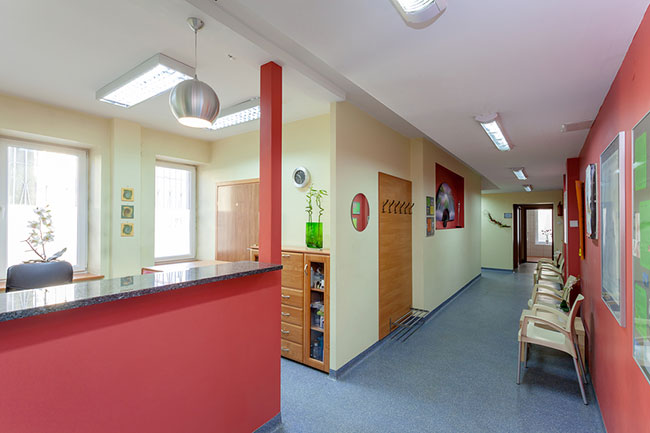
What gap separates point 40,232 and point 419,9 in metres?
4.35

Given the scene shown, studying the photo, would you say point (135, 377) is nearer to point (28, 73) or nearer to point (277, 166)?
point (277, 166)

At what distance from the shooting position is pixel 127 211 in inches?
149

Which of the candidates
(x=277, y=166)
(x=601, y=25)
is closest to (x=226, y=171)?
(x=277, y=166)

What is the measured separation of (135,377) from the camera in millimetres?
1463

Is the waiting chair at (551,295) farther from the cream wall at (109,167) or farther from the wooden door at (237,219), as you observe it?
the cream wall at (109,167)

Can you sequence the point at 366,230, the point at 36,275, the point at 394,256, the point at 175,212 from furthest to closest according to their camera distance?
the point at 175,212, the point at 394,256, the point at 366,230, the point at 36,275

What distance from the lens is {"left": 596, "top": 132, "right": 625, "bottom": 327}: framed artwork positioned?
5.36ft

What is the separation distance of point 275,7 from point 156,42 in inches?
46.5

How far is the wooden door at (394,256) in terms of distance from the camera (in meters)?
3.72

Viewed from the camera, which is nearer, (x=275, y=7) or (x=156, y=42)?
(x=275, y=7)

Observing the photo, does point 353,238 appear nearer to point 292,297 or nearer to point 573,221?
point 292,297

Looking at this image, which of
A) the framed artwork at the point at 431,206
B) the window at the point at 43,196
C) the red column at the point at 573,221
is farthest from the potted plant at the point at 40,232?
the red column at the point at 573,221

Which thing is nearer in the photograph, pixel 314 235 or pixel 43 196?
pixel 314 235

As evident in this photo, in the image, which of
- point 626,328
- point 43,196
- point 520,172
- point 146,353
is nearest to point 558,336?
point 626,328
